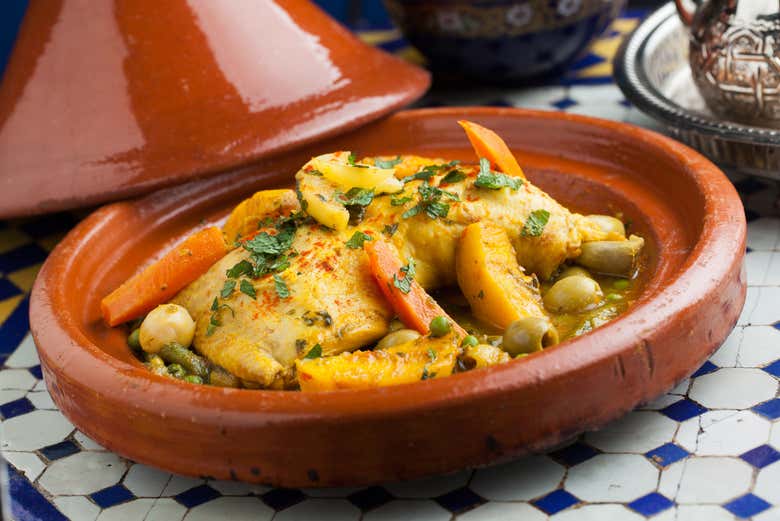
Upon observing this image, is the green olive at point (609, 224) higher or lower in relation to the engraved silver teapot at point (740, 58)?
lower

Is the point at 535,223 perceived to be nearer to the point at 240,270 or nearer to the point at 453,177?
the point at 453,177

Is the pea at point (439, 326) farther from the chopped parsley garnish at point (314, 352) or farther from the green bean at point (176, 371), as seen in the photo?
the green bean at point (176, 371)

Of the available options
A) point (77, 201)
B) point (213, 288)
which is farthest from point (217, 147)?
point (213, 288)

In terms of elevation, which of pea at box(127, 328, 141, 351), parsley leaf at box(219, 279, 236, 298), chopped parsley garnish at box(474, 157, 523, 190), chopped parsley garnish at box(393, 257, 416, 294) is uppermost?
Answer: chopped parsley garnish at box(474, 157, 523, 190)

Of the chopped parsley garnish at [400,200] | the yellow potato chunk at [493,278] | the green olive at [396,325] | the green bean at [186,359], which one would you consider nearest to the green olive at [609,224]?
the yellow potato chunk at [493,278]

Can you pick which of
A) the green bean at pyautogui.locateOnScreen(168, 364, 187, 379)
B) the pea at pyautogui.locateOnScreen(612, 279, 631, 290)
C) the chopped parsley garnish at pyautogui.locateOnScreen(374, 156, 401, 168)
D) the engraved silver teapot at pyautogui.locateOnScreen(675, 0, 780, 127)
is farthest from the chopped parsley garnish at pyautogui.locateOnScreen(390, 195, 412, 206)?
the engraved silver teapot at pyautogui.locateOnScreen(675, 0, 780, 127)

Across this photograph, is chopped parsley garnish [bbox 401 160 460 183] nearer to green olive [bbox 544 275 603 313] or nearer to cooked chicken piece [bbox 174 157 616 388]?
cooked chicken piece [bbox 174 157 616 388]
